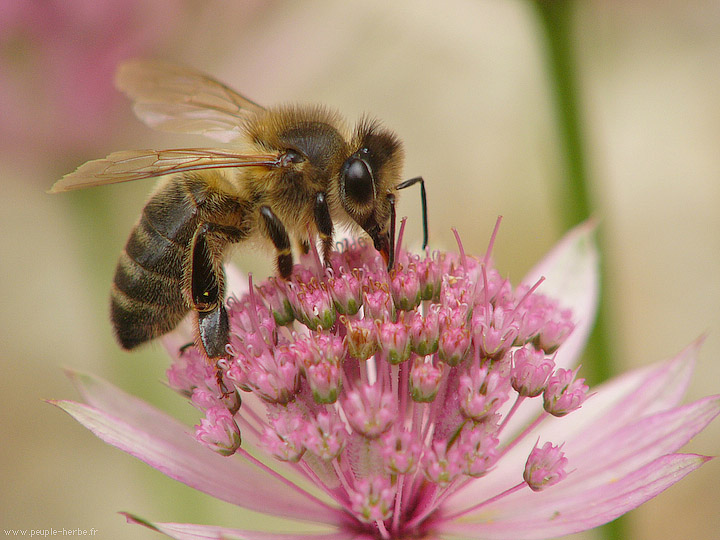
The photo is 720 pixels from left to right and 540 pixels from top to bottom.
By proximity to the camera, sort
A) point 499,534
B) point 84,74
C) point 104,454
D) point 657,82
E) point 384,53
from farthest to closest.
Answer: point 384,53, point 657,82, point 104,454, point 84,74, point 499,534

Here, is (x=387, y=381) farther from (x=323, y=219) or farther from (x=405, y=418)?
(x=323, y=219)

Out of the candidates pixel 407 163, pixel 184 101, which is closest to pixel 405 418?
pixel 184 101

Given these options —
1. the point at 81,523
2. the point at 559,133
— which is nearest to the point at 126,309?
the point at 559,133

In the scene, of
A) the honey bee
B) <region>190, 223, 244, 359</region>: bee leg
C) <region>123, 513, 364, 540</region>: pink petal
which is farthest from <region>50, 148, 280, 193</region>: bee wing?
<region>123, 513, 364, 540</region>: pink petal

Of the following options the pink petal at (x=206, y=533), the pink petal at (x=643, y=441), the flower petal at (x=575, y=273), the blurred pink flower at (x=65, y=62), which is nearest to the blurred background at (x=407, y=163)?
the blurred pink flower at (x=65, y=62)

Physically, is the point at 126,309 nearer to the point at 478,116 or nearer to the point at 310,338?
the point at 310,338

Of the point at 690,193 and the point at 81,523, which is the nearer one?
the point at 81,523
